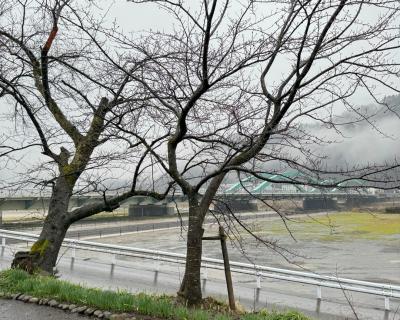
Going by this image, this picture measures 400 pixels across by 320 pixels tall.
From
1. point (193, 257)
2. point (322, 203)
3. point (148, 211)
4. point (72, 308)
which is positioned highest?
point (148, 211)

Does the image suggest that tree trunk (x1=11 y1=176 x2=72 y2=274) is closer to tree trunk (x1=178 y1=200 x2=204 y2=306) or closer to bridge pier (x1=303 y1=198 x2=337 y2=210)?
tree trunk (x1=178 y1=200 x2=204 y2=306)

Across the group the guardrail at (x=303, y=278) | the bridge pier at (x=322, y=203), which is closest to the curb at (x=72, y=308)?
the bridge pier at (x=322, y=203)

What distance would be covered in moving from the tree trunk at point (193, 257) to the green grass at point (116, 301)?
38 cm

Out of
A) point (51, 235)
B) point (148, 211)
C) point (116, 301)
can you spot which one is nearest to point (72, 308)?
point (116, 301)

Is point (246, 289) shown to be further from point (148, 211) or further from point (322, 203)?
point (148, 211)

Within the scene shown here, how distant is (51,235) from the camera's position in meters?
9.59

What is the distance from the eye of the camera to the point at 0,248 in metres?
20.8

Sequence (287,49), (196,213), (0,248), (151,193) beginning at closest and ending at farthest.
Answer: (287,49) < (196,213) < (151,193) < (0,248)

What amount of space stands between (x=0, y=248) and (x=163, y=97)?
16.1 m

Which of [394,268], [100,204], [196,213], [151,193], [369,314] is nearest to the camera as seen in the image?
[196,213]

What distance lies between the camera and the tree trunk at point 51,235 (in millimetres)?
9531

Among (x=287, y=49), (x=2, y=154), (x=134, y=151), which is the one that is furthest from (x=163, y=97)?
(x=2, y=154)

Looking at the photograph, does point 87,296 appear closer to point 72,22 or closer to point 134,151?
point 134,151

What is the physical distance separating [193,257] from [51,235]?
3544 millimetres
